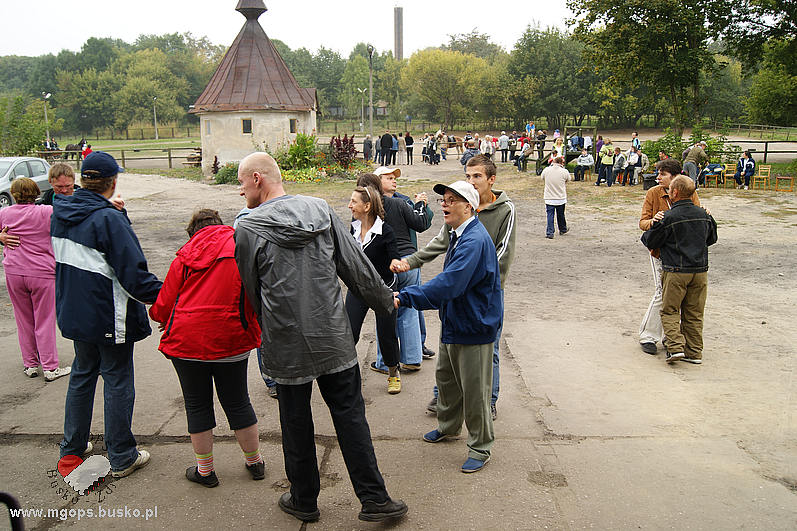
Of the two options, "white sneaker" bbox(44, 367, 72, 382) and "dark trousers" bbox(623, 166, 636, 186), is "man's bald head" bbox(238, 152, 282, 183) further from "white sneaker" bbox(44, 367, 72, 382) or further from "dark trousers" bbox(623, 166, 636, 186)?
"dark trousers" bbox(623, 166, 636, 186)

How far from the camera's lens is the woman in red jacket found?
142 inches

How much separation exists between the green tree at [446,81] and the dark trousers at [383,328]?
213ft

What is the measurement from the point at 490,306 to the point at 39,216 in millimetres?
4280

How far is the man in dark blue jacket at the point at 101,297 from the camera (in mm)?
3926

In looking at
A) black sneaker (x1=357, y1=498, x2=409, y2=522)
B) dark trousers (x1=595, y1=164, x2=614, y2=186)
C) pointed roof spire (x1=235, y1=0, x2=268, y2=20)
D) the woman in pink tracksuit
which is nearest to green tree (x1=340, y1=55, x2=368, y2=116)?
pointed roof spire (x1=235, y1=0, x2=268, y2=20)

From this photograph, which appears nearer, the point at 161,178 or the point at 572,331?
the point at 572,331

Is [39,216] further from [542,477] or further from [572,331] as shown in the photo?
[572,331]

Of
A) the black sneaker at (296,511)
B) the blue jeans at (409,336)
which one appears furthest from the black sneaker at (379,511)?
the blue jeans at (409,336)

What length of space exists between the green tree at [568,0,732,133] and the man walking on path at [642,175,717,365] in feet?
70.2

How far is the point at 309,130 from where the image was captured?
107 feet

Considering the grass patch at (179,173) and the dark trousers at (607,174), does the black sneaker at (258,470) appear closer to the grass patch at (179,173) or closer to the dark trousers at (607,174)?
the dark trousers at (607,174)

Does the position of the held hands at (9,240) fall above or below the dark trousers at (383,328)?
above

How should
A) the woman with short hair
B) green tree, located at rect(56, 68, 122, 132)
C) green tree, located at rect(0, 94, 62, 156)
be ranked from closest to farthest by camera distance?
1. the woman with short hair
2. green tree, located at rect(0, 94, 62, 156)
3. green tree, located at rect(56, 68, 122, 132)

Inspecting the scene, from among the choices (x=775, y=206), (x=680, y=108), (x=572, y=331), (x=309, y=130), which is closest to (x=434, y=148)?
(x=309, y=130)
